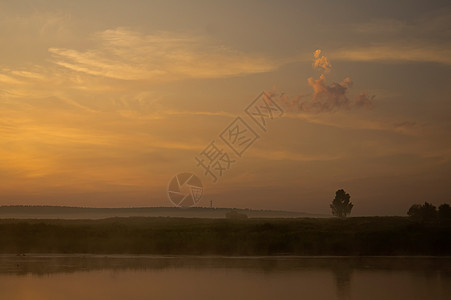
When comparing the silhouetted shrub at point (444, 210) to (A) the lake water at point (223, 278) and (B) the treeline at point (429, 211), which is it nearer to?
(B) the treeline at point (429, 211)

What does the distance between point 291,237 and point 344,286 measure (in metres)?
20.5

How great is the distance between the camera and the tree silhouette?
428 feet

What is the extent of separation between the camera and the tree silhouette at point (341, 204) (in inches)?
5138

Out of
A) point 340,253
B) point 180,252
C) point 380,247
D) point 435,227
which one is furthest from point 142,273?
point 435,227

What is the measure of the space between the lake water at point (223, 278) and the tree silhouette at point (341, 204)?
96.5 meters

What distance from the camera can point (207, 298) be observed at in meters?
18.5

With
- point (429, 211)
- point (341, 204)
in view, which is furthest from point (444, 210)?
point (341, 204)

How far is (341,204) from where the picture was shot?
13088 cm

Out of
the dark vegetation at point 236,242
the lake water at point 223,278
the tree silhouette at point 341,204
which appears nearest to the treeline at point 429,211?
the tree silhouette at point 341,204

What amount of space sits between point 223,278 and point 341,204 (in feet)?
360

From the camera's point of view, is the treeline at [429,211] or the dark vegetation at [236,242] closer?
the dark vegetation at [236,242]

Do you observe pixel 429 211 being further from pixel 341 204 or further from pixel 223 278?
pixel 223 278

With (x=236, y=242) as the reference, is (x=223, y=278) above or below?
below

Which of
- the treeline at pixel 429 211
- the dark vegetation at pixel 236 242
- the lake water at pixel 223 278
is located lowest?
the lake water at pixel 223 278
